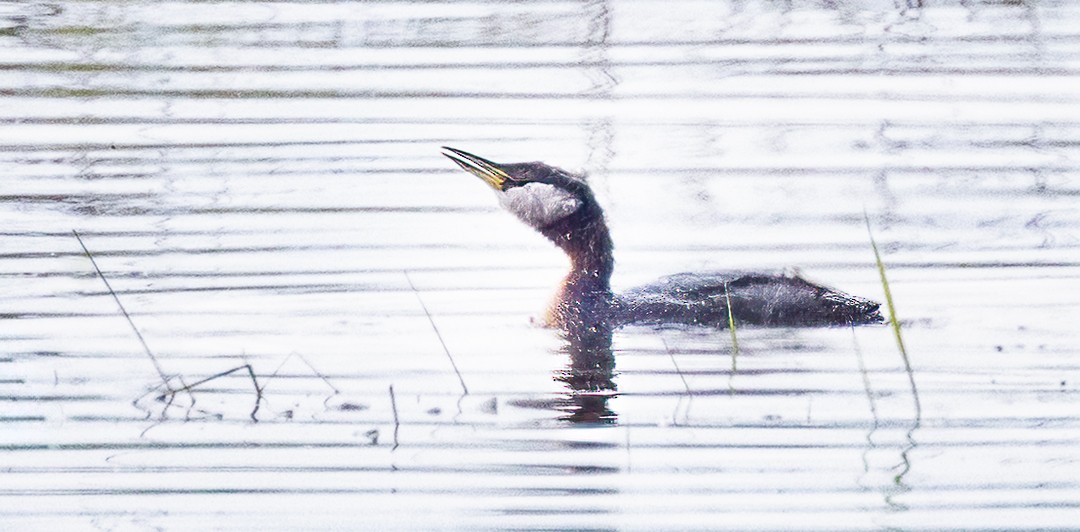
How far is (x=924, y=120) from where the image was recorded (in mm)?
5707

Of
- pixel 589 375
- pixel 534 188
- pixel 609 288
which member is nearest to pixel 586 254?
pixel 609 288

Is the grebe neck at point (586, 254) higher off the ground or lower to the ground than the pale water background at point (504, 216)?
lower

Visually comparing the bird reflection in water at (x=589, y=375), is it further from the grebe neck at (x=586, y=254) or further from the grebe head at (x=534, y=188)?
the grebe head at (x=534, y=188)

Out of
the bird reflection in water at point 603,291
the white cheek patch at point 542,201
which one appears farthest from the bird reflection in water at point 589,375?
the white cheek patch at point 542,201

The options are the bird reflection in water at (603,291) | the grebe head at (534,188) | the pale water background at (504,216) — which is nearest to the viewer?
the pale water background at (504,216)

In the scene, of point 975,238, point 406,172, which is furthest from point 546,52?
point 975,238

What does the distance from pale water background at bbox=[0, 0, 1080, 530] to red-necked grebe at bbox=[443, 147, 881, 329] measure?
3.5 inches

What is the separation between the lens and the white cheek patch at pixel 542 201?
18.1ft

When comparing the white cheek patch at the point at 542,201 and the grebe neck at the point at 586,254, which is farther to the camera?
the white cheek patch at the point at 542,201

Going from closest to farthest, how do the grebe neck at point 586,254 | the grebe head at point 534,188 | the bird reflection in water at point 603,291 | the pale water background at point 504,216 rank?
the pale water background at point 504,216 → the bird reflection in water at point 603,291 → the grebe neck at point 586,254 → the grebe head at point 534,188

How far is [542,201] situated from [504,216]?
13 cm

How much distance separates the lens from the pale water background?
4000 mm

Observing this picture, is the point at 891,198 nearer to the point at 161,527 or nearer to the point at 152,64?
the point at 152,64

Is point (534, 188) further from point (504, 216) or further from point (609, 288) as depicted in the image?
point (609, 288)
